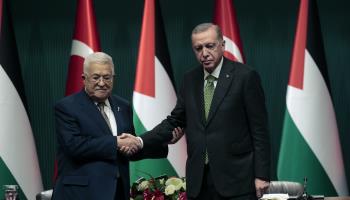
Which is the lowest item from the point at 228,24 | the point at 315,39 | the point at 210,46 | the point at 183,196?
the point at 183,196

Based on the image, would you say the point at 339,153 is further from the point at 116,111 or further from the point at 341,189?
the point at 116,111

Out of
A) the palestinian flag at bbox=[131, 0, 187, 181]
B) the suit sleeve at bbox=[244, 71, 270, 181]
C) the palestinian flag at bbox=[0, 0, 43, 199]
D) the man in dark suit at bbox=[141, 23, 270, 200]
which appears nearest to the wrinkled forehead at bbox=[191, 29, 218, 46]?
the man in dark suit at bbox=[141, 23, 270, 200]

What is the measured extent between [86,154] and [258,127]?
2.98ft

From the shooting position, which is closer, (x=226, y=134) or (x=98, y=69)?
(x=226, y=134)

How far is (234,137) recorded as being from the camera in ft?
10.9

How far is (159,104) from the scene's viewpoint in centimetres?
600

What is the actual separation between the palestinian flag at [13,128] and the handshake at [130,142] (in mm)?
2287

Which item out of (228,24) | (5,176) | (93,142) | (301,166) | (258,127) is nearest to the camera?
(258,127)

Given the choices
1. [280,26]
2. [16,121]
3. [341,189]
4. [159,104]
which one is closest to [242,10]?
[280,26]

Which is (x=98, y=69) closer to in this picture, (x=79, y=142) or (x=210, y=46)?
(x=79, y=142)

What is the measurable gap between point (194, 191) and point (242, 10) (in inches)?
154

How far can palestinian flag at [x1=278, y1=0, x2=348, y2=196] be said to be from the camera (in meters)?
5.89

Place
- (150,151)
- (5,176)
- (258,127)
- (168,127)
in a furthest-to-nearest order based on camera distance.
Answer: (5,176), (150,151), (168,127), (258,127)

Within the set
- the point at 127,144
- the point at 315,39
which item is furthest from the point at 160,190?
the point at 315,39
